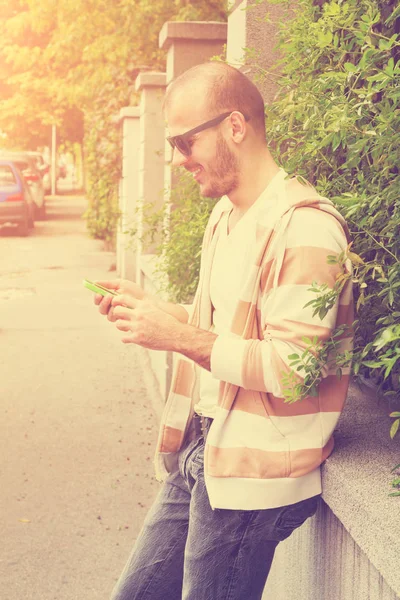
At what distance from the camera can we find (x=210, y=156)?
252cm

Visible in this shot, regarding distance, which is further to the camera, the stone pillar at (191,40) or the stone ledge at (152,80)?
the stone ledge at (152,80)

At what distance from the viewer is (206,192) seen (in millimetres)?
2551

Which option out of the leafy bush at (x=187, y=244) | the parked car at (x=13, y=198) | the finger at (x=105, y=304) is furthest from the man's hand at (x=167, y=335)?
the parked car at (x=13, y=198)

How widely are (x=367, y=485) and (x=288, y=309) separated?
1.55ft

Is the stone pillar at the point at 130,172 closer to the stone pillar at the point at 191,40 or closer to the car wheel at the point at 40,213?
the stone pillar at the point at 191,40

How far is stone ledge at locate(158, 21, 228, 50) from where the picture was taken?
24.5 feet

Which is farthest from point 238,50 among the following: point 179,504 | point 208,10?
point 208,10

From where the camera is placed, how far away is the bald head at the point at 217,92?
2.48 meters

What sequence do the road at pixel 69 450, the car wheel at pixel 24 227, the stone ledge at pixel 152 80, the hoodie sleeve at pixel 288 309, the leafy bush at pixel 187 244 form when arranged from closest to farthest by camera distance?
the hoodie sleeve at pixel 288 309 → the road at pixel 69 450 → the leafy bush at pixel 187 244 → the stone ledge at pixel 152 80 → the car wheel at pixel 24 227

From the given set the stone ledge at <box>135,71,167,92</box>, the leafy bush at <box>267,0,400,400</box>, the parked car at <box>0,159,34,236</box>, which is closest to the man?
the leafy bush at <box>267,0,400,400</box>

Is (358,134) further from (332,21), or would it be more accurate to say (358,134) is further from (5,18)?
(5,18)

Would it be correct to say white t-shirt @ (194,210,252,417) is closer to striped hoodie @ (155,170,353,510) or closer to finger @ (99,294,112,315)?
striped hoodie @ (155,170,353,510)

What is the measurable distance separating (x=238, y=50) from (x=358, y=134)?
8.32 ft

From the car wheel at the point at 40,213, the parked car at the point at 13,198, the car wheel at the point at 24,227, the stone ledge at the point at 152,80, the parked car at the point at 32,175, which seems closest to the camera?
the stone ledge at the point at 152,80
